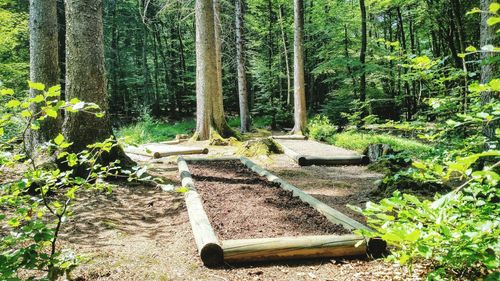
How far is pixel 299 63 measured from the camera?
14.8m

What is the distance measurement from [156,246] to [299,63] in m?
12.6

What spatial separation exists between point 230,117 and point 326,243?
25045 mm

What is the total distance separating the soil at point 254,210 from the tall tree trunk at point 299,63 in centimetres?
895

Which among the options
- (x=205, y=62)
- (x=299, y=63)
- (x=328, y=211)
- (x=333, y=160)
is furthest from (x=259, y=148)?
(x=299, y=63)

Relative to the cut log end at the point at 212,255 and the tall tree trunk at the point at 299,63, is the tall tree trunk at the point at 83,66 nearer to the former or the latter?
the cut log end at the point at 212,255

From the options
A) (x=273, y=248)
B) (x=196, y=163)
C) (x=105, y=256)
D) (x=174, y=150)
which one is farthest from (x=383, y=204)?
(x=174, y=150)

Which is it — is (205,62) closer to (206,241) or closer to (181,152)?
(181,152)

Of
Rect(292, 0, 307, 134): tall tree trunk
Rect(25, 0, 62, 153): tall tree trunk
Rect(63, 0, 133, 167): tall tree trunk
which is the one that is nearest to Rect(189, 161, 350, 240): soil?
Rect(63, 0, 133, 167): tall tree trunk

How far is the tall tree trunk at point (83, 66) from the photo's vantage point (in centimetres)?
542

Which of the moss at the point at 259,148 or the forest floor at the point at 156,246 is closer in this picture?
the forest floor at the point at 156,246

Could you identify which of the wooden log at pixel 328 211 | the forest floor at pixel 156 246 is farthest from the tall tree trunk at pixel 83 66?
the wooden log at pixel 328 211

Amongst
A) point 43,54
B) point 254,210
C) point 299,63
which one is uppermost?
point 299,63

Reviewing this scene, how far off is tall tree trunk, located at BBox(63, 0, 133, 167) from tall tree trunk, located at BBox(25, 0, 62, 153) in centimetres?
140

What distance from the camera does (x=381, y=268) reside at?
3023 mm
